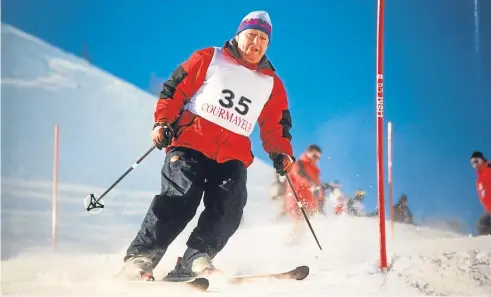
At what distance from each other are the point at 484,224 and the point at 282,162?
91 centimetres

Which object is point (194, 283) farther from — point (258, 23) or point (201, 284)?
point (258, 23)

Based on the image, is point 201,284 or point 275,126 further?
point 275,126

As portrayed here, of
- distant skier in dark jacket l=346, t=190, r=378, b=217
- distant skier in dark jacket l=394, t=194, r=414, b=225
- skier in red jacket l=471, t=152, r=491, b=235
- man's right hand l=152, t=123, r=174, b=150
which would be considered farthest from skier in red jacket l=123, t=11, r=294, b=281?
skier in red jacket l=471, t=152, r=491, b=235

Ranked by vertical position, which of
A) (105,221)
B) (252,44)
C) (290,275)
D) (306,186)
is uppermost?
(252,44)

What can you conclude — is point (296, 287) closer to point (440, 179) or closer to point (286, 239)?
point (286, 239)

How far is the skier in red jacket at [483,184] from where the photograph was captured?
103 inches

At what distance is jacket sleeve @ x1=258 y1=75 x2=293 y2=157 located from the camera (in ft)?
8.26

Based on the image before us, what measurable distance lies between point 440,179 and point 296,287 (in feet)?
2.50

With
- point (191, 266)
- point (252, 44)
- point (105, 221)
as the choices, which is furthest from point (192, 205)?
point (252, 44)

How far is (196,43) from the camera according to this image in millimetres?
2611

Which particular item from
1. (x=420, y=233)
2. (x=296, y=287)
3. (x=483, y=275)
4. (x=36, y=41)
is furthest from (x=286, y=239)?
(x=36, y=41)

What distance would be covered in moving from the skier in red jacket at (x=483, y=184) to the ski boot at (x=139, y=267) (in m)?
1.38

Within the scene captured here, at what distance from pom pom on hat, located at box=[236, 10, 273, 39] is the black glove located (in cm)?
50

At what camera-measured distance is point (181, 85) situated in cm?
244
